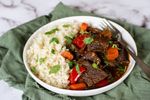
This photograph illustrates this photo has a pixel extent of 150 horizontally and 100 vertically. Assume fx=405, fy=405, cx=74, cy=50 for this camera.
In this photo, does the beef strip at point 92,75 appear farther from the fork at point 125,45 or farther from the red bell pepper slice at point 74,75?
the fork at point 125,45

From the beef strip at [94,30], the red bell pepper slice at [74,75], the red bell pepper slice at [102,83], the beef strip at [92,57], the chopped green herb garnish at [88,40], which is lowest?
the red bell pepper slice at [102,83]

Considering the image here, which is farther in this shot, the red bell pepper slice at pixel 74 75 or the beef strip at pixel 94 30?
the beef strip at pixel 94 30

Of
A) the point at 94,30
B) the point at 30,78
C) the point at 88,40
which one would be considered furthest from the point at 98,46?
the point at 30,78

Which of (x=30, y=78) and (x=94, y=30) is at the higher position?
(x=94, y=30)

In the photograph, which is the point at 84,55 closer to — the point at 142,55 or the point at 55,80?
the point at 55,80

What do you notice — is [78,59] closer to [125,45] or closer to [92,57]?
[92,57]

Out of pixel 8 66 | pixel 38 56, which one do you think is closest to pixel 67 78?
pixel 38 56

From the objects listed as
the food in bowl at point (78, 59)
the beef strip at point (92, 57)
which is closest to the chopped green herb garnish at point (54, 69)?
the food in bowl at point (78, 59)
